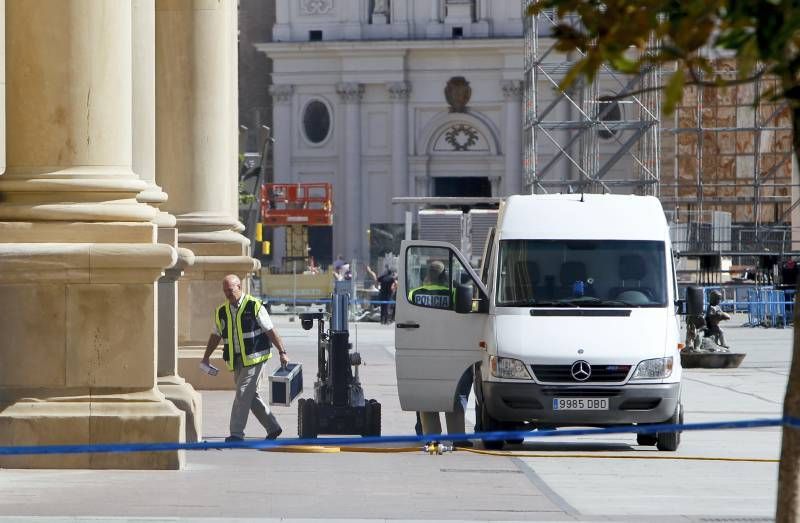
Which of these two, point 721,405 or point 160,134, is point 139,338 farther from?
point 721,405

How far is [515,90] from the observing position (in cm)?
7781

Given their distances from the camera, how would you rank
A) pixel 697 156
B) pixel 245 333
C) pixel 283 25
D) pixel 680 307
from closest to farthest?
pixel 245 333, pixel 680 307, pixel 697 156, pixel 283 25

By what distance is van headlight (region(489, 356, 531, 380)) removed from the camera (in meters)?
14.5

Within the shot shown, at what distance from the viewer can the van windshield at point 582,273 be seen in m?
15.2

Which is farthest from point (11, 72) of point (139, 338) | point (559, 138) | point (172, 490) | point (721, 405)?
point (559, 138)

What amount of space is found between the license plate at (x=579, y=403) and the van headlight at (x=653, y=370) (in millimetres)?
355

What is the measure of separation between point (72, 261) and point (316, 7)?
68238mm

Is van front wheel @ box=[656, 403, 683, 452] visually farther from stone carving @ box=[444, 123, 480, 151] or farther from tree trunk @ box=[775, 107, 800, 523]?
stone carving @ box=[444, 123, 480, 151]

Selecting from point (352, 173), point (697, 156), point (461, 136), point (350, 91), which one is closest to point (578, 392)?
point (697, 156)

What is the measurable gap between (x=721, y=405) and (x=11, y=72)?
10691mm

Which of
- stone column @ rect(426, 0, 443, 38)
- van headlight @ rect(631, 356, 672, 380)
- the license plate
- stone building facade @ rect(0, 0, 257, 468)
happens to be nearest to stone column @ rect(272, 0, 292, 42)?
stone column @ rect(426, 0, 443, 38)

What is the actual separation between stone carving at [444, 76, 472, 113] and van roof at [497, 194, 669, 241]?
63175 millimetres

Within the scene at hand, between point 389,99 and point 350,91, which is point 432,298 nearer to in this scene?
point 350,91

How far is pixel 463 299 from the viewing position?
586 inches
